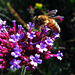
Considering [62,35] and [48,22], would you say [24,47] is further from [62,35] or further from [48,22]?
[62,35]

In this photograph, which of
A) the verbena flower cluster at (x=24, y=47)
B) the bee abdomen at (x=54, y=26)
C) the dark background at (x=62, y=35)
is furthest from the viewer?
the dark background at (x=62, y=35)

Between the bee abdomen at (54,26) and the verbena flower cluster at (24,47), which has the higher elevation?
Result: the bee abdomen at (54,26)

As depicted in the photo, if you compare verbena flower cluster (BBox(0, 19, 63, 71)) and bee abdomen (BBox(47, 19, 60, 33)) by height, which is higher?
bee abdomen (BBox(47, 19, 60, 33))

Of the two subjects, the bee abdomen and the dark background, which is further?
the dark background

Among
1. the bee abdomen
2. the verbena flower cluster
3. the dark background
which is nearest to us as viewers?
the verbena flower cluster

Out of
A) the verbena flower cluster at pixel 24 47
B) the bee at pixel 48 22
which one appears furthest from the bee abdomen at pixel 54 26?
the verbena flower cluster at pixel 24 47

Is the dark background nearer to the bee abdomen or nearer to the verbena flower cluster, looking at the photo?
the bee abdomen

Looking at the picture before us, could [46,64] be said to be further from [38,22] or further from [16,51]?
[16,51]

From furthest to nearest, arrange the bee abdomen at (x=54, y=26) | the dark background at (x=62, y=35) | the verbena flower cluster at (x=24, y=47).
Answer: the dark background at (x=62, y=35) → the bee abdomen at (x=54, y=26) → the verbena flower cluster at (x=24, y=47)

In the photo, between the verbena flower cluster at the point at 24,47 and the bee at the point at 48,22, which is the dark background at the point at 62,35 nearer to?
the bee at the point at 48,22

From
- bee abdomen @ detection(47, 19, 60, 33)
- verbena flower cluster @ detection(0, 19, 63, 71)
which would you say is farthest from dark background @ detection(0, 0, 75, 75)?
verbena flower cluster @ detection(0, 19, 63, 71)

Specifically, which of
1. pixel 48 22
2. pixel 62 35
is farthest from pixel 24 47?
pixel 62 35
